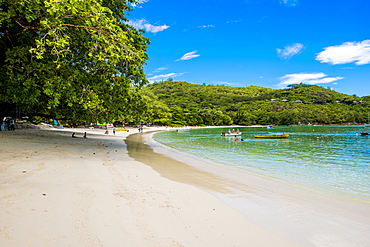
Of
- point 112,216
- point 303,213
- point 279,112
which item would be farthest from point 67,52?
point 279,112

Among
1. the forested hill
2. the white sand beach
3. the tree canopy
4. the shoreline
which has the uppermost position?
the forested hill

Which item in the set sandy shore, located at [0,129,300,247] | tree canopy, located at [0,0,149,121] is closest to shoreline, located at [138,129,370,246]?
sandy shore, located at [0,129,300,247]

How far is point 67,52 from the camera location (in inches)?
460

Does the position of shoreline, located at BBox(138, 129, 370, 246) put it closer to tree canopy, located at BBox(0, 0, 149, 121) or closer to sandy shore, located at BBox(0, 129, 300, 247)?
sandy shore, located at BBox(0, 129, 300, 247)

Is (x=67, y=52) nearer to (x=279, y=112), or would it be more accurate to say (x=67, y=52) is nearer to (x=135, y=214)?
(x=135, y=214)

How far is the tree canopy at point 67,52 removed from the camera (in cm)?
992

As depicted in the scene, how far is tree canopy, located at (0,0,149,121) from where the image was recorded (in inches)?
391

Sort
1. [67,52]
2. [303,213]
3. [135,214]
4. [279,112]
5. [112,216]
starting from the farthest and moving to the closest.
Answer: [279,112] → [67,52] → [303,213] → [135,214] → [112,216]

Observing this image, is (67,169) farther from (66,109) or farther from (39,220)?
(66,109)

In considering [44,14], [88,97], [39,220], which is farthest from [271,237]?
[88,97]

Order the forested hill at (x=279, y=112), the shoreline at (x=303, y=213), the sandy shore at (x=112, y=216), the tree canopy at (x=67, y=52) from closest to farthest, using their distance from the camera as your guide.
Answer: the sandy shore at (x=112, y=216) → the shoreline at (x=303, y=213) → the tree canopy at (x=67, y=52) → the forested hill at (x=279, y=112)

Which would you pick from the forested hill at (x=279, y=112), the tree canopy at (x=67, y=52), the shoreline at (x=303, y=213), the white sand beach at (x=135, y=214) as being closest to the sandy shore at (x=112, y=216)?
the white sand beach at (x=135, y=214)

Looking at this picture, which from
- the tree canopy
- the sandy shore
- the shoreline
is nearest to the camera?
the sandy shore

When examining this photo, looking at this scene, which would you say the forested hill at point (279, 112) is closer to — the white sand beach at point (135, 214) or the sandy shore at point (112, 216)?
the white sand beach at point (135, 214)
